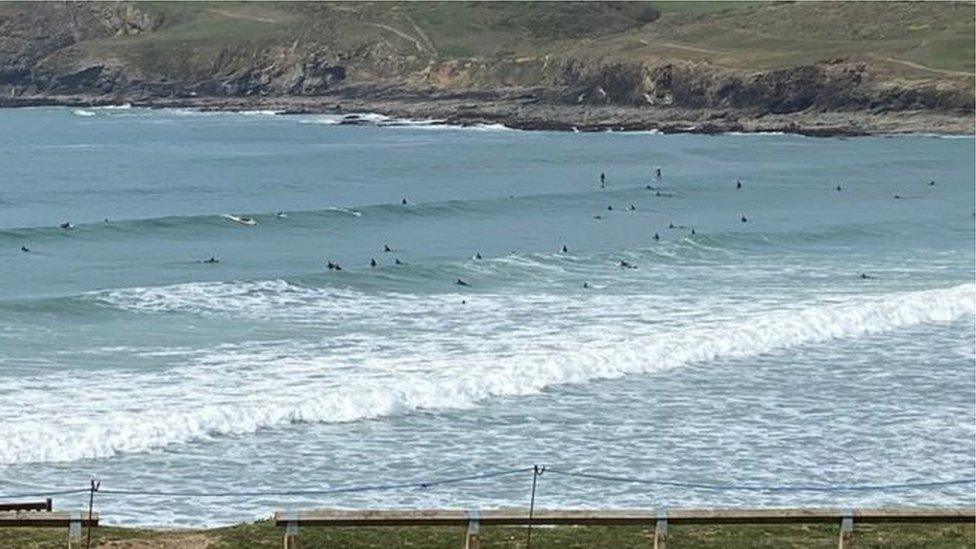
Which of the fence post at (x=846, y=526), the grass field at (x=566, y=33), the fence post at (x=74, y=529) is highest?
the grass field at (x=566, y=33)

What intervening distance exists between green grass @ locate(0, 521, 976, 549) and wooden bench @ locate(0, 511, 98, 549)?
89cm

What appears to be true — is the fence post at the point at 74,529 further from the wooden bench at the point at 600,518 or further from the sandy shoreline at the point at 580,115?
the sandy shoreline at the point at 580,115

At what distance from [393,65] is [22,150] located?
6305 cm

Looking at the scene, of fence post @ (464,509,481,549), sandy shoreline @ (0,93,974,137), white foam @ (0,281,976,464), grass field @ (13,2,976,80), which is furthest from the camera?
grass field @ (13,2,976,80)

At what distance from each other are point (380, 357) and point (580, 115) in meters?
102

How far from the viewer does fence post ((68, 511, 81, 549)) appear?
1408 cm

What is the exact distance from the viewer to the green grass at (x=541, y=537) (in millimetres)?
15758

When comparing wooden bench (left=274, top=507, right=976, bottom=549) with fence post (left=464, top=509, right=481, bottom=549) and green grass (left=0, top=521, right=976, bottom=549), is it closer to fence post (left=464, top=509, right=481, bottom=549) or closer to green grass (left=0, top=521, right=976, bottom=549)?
fence post (left=464, top=509, right=481, bottom=549)

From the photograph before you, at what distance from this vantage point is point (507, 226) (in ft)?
198

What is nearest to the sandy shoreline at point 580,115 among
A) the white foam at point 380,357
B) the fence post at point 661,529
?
the white foam at point 380,357

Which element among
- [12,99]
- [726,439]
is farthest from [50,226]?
[12,99]

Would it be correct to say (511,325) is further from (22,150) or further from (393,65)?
(393,65)

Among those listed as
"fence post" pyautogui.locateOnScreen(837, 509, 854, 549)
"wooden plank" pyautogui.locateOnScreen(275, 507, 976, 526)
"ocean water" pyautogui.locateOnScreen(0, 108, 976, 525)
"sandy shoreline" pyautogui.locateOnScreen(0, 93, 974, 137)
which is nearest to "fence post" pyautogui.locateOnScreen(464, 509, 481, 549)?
"wooden plank" pyautogui.locateOnScreen(275, 507, 976, 526)

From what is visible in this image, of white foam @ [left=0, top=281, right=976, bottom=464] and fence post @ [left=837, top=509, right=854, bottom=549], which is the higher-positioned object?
white foam @ [left=0, top=281, right=976, bottom=464]
